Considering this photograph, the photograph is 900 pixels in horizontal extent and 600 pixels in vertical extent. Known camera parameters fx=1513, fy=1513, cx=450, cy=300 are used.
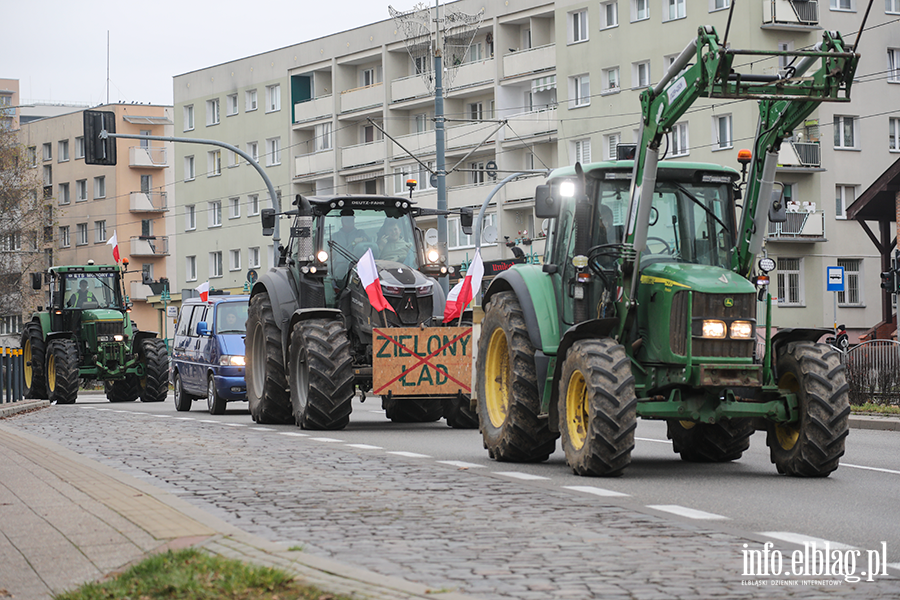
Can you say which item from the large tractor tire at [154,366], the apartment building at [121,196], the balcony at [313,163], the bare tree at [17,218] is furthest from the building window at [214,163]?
the large tractor tire at [154,366]

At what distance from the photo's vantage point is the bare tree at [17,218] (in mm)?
77250

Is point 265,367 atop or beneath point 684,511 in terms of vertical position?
atop

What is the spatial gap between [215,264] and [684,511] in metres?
74.3

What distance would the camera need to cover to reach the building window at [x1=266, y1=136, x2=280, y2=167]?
77.6m

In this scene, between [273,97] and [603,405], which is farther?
[273,97]

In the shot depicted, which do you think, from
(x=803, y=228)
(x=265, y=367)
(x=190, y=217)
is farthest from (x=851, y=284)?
(x=190, y=217)

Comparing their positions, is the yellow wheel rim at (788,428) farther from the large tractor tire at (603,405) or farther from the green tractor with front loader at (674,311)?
the large tractor tire at (603,405)

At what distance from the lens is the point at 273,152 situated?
78000mm

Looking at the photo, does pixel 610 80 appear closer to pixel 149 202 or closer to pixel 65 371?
pixel 65 371

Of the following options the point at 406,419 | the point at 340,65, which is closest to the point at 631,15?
the point at 340,65

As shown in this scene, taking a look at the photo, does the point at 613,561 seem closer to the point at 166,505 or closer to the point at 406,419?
the point at 166,505

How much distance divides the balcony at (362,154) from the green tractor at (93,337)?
35.3 meters

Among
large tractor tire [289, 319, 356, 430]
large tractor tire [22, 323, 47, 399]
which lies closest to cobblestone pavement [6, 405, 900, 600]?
large tractor tire [289, 319, 356, 430]

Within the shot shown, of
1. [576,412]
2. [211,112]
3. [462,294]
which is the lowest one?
[576,412]
